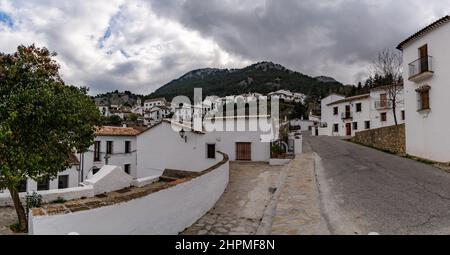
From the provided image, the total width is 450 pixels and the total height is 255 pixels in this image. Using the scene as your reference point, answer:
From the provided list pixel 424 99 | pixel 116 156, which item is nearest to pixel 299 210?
pixel 424 99

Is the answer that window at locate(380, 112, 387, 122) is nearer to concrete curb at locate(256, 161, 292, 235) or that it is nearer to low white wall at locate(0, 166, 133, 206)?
concrete curb at locate(256, 161, 292, 235)

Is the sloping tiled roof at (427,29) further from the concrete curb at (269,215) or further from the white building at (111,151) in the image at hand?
the white building at (111,151)

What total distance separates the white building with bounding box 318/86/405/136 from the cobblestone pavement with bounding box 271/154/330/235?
19789mm

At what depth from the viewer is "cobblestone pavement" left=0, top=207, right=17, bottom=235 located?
22.8 feet

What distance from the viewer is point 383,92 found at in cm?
3055

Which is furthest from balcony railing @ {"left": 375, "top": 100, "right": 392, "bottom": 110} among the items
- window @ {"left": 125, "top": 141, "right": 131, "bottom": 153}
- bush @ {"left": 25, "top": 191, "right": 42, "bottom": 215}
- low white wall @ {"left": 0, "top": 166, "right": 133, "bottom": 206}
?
bush @ {"left": 25, "top": 191, "right": 42, "bottom": 215}

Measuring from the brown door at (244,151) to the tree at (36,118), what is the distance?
35.2 feet

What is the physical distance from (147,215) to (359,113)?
115 ft

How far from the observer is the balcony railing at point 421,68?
13578 millimetres

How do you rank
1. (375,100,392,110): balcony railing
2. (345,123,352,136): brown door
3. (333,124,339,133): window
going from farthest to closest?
1. (333,124,339,133): window
2. (345,123,352,136): brown door
3. (375,100,392,110): balcony railing

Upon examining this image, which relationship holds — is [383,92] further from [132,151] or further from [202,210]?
[202,210]

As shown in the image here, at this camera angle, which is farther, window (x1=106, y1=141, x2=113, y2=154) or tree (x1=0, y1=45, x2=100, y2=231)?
window (x1=106, y1=141, x2=113, y2=154)

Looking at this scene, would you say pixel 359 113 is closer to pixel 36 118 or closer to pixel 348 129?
Result: pixel 348 129

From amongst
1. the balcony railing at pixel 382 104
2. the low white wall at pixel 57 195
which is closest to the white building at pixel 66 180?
the low white wall at pixel 57 195
